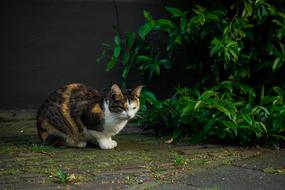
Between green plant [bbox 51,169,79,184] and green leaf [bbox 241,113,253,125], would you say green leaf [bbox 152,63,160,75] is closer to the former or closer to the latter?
green leaf [bbox 241,113,253,125]

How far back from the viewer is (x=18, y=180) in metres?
5.00

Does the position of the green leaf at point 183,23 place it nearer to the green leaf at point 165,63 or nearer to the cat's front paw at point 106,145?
the green leaf at point 165,63

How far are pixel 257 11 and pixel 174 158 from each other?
5.54 ft

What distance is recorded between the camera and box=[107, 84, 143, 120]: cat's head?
19.5ft

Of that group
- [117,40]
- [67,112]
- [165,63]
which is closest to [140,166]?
[67,112]

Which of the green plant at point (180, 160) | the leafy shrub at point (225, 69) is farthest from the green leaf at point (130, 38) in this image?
the green plant at point (180, 160)

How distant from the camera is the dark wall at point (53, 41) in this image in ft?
24.3

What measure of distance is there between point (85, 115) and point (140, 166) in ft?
3.13

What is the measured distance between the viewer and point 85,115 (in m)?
6.13

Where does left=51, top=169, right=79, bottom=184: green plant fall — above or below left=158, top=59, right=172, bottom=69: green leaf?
below

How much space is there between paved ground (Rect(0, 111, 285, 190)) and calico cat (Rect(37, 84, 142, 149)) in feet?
0.45

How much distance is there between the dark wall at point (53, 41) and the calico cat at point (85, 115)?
3.80ft

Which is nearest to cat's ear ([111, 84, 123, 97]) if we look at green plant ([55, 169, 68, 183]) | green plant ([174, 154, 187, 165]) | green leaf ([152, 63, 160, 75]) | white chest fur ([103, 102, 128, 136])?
white chest fur ([103, 102, 128, 136])

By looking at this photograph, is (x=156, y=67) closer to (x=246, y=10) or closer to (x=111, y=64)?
(x=111, y=64)
